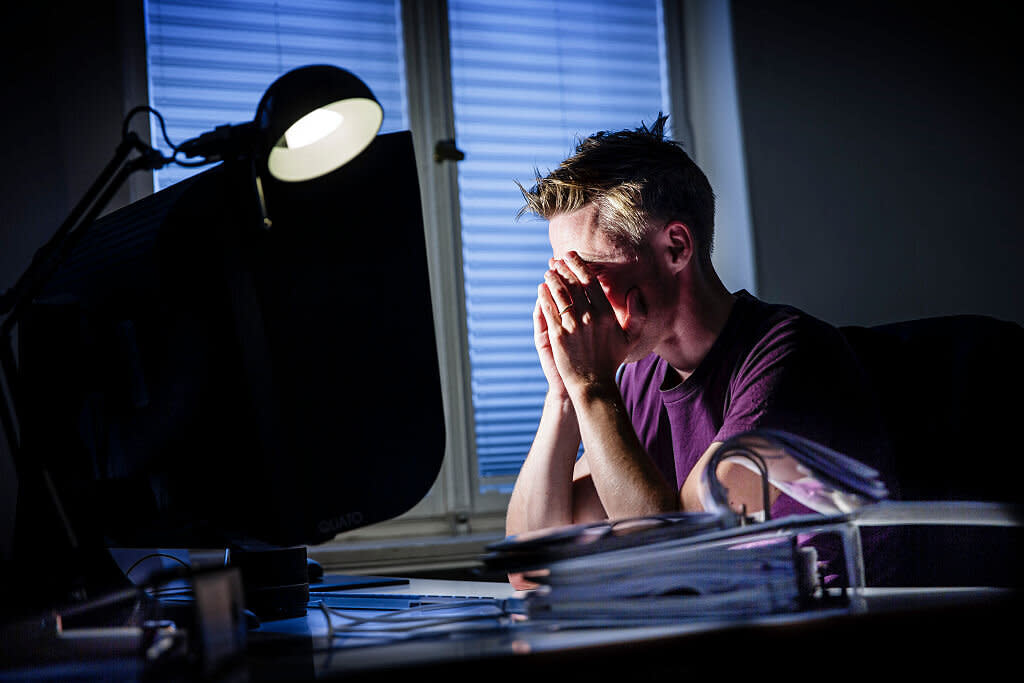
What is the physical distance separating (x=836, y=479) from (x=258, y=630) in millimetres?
533

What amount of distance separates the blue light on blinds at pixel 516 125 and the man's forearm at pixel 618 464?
3.21ft

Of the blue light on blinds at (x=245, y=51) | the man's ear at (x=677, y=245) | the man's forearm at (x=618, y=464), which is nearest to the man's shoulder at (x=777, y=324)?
the man's ear at (x=677, y=245)

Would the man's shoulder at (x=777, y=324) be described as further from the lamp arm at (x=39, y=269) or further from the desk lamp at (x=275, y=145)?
the lamp arm at (x=39, y=269)

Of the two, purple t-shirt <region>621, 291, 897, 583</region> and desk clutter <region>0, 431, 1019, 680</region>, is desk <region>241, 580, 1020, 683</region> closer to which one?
desk clutter <region>0, 431, 1019, 680</region>

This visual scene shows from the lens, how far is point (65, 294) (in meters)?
0.88

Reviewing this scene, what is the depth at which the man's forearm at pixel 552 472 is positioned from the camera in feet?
4.75

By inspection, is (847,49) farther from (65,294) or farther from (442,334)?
(65,294)

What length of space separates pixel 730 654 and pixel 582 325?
0.91 m

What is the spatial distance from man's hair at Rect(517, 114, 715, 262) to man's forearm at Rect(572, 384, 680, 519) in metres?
0.32

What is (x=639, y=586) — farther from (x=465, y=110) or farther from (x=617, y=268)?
(x=465, y=110)

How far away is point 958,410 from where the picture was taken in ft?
4.18

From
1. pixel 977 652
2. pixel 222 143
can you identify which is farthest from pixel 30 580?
pixel 977 652

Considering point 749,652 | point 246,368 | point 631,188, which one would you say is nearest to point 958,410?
point 631,188

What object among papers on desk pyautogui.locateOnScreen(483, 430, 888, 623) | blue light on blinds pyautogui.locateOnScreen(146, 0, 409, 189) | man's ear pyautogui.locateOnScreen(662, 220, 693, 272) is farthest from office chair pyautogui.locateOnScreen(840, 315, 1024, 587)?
blue light on blinds pyautogui.locateOnScreen(146, 0, 409, 189)
